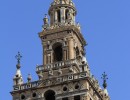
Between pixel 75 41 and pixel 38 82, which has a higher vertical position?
pixel 75 41

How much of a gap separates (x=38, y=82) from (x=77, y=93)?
5567 mm

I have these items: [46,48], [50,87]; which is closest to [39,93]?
[50,87]

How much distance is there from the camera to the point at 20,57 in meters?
107

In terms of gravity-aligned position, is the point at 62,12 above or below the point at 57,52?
above

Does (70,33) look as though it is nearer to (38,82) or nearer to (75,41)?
(75,41)

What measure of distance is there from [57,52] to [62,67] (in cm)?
388

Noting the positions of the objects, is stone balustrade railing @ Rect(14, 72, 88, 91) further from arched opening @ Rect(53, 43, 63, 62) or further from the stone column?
arched opening @ Rect(53, 43, 63, 62)

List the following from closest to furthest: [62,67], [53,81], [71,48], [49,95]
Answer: [49,95]
[53,81]
[62,67]
[71,48]

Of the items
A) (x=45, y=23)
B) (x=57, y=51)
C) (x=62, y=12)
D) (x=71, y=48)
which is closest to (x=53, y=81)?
(x=71, y=48)

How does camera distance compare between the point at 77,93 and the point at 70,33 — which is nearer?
the point at 77,93

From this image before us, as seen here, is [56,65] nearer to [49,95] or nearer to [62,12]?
[49,95]

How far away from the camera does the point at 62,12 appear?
11088 centimetres

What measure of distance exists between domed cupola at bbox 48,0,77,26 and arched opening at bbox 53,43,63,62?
314 cm

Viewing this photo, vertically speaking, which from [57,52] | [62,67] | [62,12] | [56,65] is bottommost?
[62,67]
